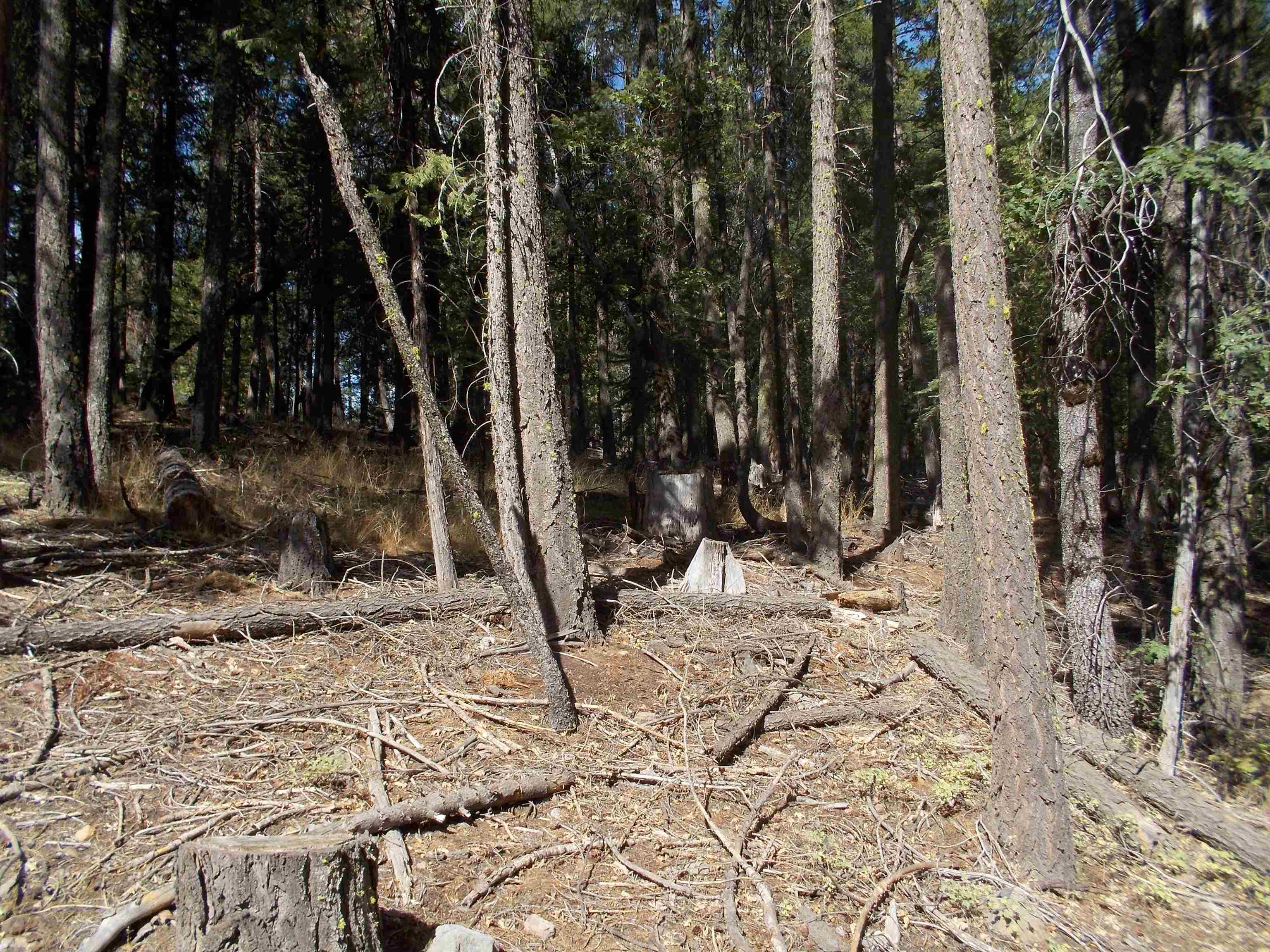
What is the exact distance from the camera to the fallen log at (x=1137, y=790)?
16.2 ft

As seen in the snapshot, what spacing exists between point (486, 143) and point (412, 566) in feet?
14.3

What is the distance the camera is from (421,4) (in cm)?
852

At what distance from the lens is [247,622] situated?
637 centimetres

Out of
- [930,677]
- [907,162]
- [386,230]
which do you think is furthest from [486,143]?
[907,162]

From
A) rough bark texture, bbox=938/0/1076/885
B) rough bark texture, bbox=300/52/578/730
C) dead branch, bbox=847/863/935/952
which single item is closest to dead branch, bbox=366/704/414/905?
rough bark texture, bbox=300/52/578/730

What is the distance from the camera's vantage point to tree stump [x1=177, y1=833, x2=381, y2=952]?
9.34 feet

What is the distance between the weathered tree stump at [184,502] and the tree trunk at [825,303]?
7224mm

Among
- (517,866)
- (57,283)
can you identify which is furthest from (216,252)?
(517,866)

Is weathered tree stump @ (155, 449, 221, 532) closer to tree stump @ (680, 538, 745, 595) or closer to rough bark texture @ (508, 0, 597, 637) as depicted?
rough bark texture @ (508, 0, 597, 637)

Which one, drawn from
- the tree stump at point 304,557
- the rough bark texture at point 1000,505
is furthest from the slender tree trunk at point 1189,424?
the tree stump at point 304,557

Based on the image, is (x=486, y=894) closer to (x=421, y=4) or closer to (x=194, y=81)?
(x=421, y=4)

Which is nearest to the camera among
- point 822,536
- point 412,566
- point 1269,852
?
point 1269,852

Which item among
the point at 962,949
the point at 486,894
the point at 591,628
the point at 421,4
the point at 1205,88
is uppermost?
the point at 421,4

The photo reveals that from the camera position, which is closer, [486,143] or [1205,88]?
[486,143]
